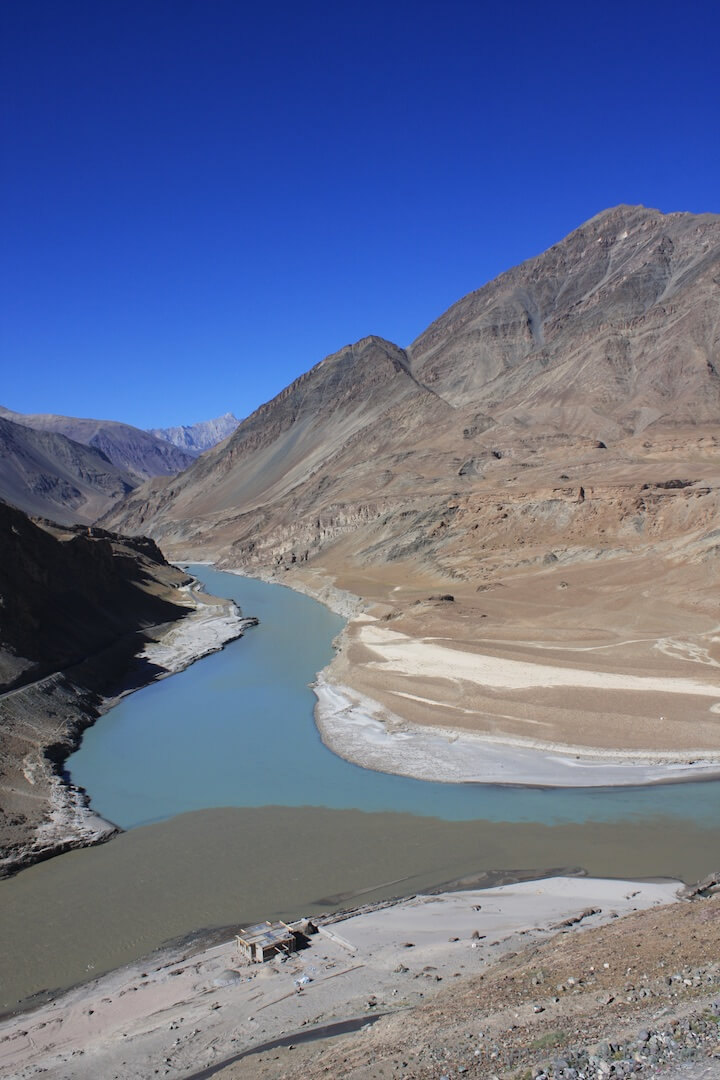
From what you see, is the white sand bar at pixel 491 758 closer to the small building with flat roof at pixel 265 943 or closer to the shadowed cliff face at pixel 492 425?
the small building with flat roof at pixel 265 943

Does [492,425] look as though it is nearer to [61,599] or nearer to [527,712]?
[61,599]

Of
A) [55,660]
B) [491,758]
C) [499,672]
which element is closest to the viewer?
[491,758]

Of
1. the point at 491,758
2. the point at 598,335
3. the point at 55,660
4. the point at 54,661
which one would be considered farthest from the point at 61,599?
the point at 598,335

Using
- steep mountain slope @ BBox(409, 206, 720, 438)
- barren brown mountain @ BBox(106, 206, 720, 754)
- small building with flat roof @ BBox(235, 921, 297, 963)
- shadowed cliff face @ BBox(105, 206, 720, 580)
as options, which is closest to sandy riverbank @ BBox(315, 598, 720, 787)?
barren brown mountain @ BBox(106, 206, 720, 754)

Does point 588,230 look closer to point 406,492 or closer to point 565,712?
point 406,492

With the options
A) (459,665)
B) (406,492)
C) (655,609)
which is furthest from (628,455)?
(459,665)
